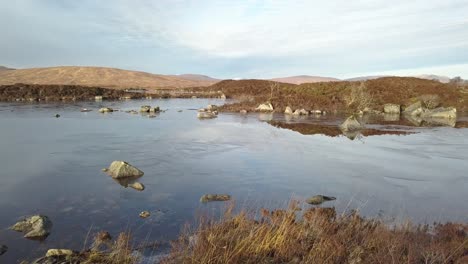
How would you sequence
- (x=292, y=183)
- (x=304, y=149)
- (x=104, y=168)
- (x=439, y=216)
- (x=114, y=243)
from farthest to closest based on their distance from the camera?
(x=304, y=149), (x=104, y=168), (x=292, y=183), (x=439, y=216), (x=114, y=243)

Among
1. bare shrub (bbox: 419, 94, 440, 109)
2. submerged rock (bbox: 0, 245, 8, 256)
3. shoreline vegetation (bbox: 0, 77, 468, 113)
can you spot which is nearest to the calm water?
submerged rock (bbox: 0, 245, 8, 256)

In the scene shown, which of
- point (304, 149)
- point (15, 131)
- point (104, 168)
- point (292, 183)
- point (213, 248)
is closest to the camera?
point (213, 248)

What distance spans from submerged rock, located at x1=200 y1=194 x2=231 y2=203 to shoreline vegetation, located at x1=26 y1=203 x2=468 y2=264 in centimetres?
238

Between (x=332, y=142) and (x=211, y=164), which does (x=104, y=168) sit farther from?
Answer: (x=332, y=142)

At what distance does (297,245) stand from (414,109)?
4002 centimetres

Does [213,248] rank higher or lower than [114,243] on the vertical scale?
higher

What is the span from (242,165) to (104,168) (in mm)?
5324

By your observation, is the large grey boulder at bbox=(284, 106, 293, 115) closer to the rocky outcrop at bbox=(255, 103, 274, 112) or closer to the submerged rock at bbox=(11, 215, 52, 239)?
the rocky outcrop at bbox=(255, 103, 274, 112)

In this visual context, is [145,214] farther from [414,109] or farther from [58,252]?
[414,109]

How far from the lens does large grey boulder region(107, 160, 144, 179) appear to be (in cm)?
1258

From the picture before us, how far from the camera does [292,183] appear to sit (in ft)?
41.1

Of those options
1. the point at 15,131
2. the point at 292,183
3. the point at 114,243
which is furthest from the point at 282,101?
the point at 114,243

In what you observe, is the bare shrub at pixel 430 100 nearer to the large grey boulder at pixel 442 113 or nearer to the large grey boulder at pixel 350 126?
the large grey boulder at pixel 442 113

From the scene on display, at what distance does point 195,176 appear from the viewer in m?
13.1
